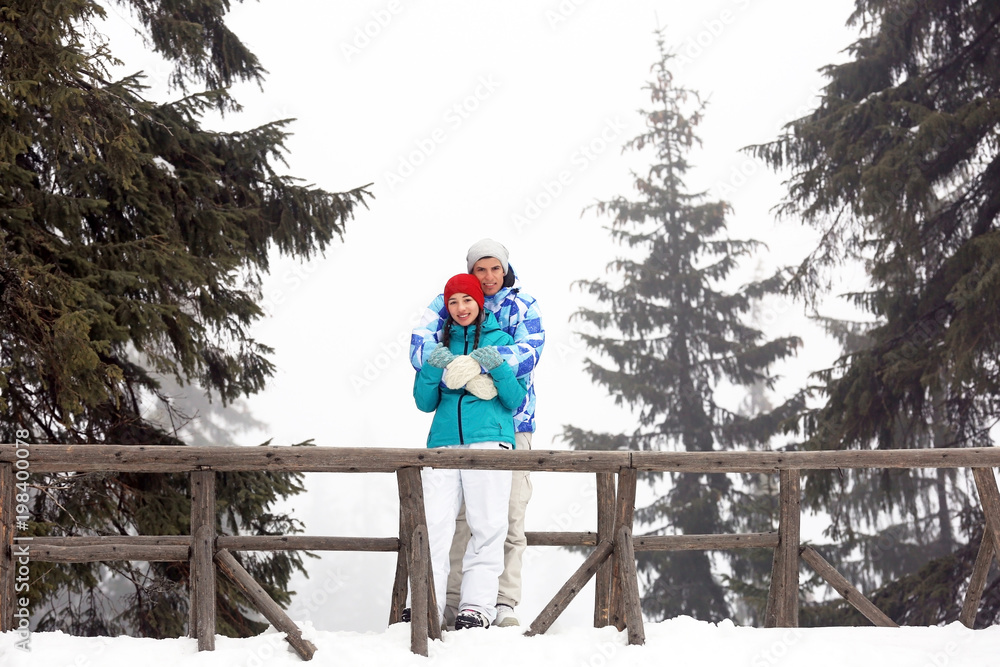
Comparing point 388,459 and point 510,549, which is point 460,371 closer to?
point 388,459

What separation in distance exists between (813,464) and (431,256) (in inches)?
3243

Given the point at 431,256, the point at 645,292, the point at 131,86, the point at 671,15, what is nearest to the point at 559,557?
the point at 431,256

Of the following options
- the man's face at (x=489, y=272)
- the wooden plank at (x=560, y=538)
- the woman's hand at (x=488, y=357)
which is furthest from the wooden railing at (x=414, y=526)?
the man's face at (x=489, y=272)

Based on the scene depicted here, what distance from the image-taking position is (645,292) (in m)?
22.0

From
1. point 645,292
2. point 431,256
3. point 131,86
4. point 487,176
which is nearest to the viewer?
point 131,86

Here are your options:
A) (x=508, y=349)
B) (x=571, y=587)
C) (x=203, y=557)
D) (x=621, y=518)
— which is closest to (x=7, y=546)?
(x=203, y=557)

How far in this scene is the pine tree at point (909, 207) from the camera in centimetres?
948

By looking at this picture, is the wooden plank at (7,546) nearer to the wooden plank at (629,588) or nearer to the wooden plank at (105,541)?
the wooden plank at (105,541)

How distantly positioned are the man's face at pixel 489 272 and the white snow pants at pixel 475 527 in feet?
3.15

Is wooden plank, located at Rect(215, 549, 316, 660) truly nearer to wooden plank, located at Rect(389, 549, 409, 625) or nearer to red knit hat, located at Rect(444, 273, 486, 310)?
wooden plank, located at Rect(389, 549, 409, 625)

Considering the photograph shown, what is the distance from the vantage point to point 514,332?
198 inches

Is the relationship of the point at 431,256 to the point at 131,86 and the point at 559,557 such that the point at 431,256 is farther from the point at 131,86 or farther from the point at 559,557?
the point at 131,86

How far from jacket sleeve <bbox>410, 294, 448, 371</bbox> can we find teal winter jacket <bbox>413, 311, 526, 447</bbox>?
7cm

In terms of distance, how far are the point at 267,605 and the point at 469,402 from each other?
1.56m
